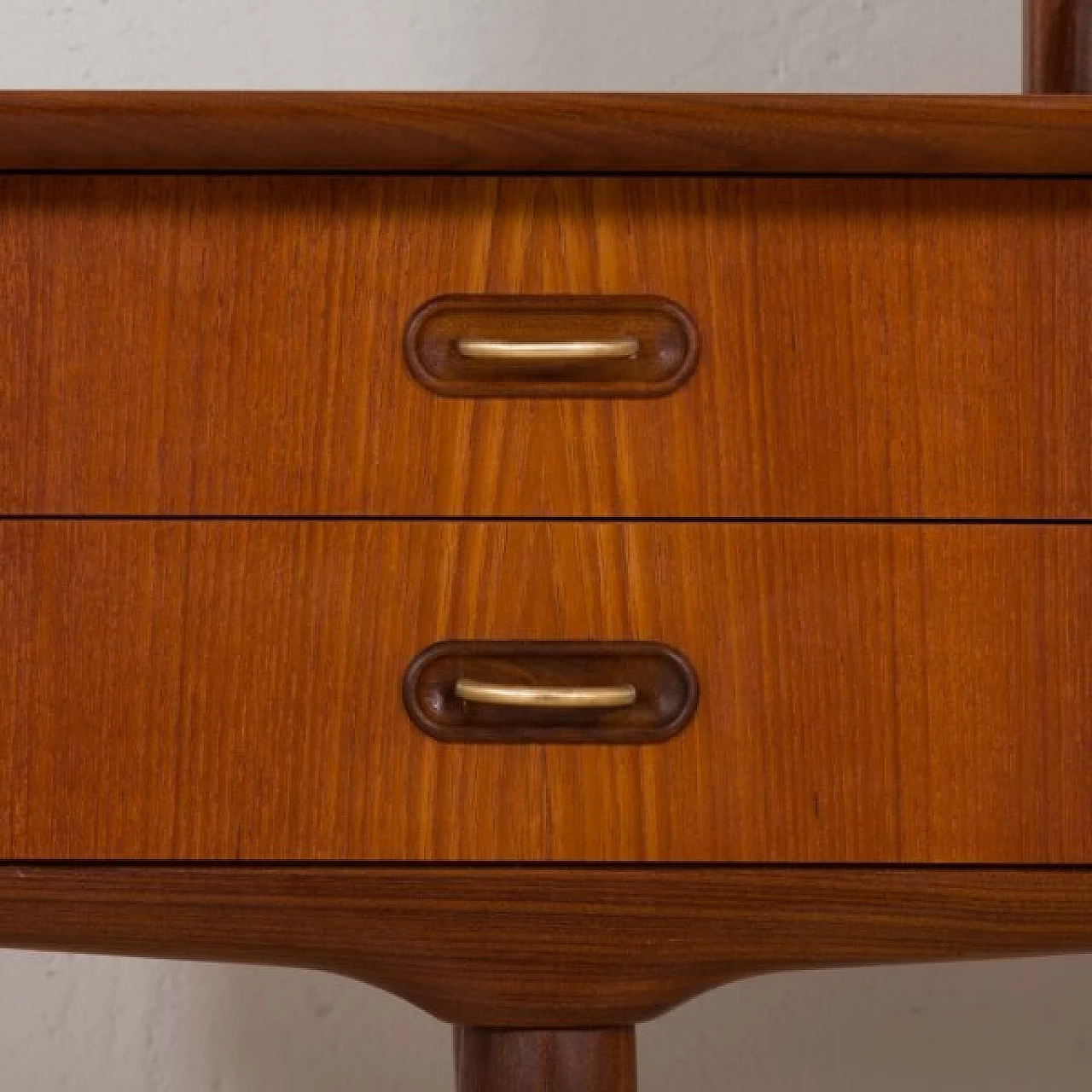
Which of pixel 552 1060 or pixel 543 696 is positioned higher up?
pixel 543 696

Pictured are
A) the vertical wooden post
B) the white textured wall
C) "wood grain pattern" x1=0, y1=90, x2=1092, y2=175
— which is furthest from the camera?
the white textured wall

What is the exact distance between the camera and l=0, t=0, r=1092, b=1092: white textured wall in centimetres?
101

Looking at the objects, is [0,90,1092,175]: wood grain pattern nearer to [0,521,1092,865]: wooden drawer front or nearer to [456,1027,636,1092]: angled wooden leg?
[0,521,1092,865]: wooden drawer front

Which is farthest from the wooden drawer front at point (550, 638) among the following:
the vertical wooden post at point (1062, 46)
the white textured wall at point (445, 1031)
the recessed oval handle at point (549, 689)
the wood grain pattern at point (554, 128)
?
the white textured wall at point (445, 1031)

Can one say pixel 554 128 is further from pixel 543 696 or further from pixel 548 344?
pixel 543 696

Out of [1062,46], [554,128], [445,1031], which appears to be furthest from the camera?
[445,1031]

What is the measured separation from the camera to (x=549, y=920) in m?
0.52

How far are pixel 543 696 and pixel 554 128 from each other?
187 millimetres

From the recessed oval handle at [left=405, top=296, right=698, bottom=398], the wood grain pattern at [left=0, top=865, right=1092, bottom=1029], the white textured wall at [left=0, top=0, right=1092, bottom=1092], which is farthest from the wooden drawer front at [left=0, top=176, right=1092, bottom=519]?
the white textured wall at [left=0, top=0, right=1092, bottom=1092]

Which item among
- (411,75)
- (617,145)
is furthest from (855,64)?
(617,145)

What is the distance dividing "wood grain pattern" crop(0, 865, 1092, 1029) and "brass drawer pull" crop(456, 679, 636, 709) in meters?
0.06

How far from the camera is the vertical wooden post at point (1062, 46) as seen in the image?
2.12 ft

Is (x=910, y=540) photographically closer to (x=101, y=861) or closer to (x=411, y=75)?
(x=101, y=861)

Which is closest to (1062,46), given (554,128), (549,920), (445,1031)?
(554,128)
